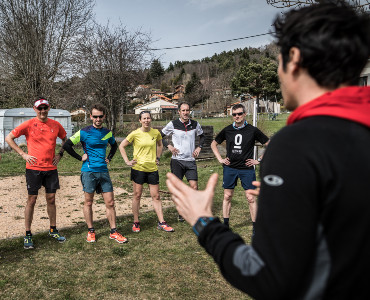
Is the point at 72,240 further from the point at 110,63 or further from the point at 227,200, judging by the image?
the point at 110,63

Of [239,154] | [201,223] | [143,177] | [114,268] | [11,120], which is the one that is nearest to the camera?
[201,223]

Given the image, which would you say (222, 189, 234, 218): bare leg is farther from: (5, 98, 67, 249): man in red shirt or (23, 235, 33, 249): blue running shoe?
(23, 235, 33, 249): blue running shoe

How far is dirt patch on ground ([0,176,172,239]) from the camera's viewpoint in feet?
20.1

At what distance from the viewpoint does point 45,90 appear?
815 inches

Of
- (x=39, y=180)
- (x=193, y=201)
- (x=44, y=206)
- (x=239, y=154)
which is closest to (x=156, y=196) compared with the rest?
(x=239, y=154)

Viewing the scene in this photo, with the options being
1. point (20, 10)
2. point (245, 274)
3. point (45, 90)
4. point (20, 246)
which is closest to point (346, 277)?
point (245, 274)

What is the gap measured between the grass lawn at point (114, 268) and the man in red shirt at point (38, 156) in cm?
49

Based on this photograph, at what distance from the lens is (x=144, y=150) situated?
19.7 ft

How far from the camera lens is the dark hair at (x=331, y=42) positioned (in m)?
1.00

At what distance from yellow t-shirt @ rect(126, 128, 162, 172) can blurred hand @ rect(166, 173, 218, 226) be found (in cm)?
475

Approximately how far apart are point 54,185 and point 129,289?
243 cm

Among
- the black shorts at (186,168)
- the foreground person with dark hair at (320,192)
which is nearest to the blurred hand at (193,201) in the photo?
the foreground person with dark hair at (320,192)

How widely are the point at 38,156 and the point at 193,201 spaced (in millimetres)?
4699

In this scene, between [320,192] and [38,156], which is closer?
[320,192]
